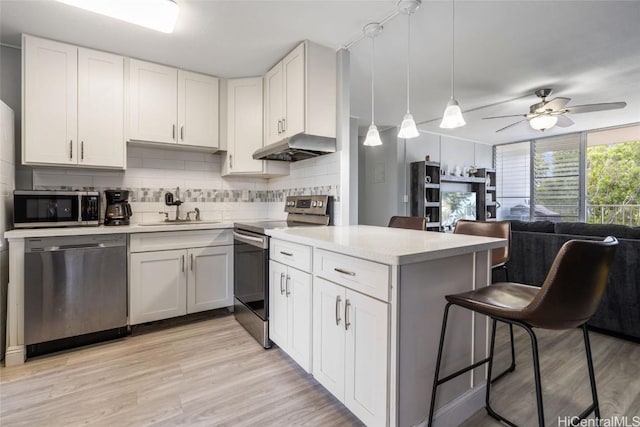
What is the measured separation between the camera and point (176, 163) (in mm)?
3168

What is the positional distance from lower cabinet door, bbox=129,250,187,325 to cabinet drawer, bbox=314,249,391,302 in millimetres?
1576

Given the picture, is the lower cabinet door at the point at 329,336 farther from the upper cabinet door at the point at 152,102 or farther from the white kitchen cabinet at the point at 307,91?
the upper cabinet door at the point at 152,102

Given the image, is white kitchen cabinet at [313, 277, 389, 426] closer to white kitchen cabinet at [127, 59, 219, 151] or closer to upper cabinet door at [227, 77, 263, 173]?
upper cabinet door at [227, 77, 263, 173]

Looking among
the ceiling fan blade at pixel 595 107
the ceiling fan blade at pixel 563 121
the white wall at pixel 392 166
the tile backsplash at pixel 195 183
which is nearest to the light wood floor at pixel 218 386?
the tile backsplash at pixel 195 183

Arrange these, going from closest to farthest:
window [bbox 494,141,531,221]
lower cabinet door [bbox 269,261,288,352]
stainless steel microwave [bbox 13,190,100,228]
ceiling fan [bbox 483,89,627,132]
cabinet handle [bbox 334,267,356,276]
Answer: cabinet handle [bbox 334,267,356,276] → lower cabinet door [bbox 269,261,288,352] → stainless steel microwave [bbox 13,190,100,228] → ceiling fan [bbox 483,89,627,132] → window [bbox 494,141,531,221]

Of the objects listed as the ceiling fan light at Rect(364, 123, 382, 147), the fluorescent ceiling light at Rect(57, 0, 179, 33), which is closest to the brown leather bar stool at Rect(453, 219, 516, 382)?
the ceiling fan light at Rect(364, 123, 382, 147)

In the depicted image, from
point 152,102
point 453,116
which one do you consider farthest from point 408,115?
point 152,102

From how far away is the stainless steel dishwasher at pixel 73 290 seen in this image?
2.07m

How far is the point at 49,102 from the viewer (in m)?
2.35

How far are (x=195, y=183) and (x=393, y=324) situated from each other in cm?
274

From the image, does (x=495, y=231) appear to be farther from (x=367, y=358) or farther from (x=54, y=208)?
(x=54, y=208)

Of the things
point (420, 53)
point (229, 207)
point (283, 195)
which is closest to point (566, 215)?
point (420, 53)

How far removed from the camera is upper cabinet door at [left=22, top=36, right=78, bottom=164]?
2279mm

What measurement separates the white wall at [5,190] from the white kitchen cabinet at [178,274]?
2.43ft
